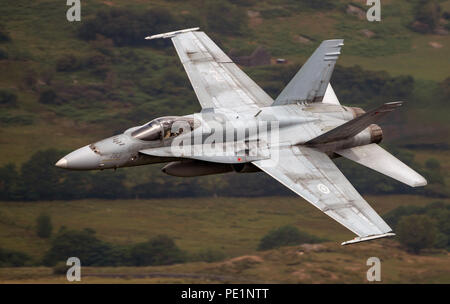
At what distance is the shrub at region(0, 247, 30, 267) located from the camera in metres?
92.8

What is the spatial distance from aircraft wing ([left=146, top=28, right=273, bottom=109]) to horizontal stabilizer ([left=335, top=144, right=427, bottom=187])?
18.3ft

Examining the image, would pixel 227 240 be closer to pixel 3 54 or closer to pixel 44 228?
pixel 44 228

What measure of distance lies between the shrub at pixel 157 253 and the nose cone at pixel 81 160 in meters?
56.3

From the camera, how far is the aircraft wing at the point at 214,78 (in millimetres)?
47125

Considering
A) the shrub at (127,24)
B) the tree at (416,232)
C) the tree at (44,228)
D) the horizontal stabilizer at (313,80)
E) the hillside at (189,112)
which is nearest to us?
the horizontal stabilizer at (313,80)

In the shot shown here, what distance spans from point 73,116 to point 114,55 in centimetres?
1759

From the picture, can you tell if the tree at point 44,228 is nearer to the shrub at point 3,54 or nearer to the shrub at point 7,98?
the shrub at point 7,98

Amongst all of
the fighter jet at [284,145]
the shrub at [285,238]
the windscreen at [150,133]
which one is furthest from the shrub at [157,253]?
the windscreen at [150,133]

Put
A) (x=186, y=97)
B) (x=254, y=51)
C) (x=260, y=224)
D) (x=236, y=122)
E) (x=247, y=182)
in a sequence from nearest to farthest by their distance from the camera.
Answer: (x=236, y=122)
(x=260, y=224)
(x=247, y=182)
(x=186, y=97)
(x=254, y=51)

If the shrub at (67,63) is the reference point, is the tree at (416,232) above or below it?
below

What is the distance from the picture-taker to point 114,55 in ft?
447

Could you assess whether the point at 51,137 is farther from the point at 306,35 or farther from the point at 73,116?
the point at 306,35

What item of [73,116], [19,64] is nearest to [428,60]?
[73,116]

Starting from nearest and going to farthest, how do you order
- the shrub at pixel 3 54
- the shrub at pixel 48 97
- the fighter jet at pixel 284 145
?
the fighter jet at pixel 284 145, the shrub at pixel 48 97, the shrub at pixel 3 54
